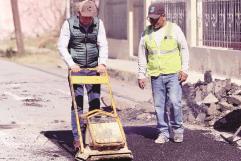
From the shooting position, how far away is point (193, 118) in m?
10.3

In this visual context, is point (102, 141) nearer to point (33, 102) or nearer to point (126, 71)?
point (33, 102)

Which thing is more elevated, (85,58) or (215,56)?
(85,58)

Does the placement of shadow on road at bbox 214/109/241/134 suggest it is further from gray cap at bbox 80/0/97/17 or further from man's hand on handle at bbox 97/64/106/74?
gray cap at bbox 80/0/97/17

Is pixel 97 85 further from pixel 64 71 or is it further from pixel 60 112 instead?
pixel 64 71

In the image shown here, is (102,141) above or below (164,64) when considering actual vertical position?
below

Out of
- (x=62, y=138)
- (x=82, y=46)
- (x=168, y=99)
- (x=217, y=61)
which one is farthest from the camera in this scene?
(x=217, y=61)

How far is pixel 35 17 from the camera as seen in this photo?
1288 inches

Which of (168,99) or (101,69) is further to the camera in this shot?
(168,99)

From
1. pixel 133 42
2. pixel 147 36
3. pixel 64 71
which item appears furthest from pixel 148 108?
pixel 133 42

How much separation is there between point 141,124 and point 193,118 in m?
0.91

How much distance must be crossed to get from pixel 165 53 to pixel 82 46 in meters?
1.19

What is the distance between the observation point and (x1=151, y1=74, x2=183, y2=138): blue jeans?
329 inches

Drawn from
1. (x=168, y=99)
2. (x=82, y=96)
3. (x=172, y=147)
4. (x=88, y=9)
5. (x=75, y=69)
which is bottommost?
(x=172, y=147)

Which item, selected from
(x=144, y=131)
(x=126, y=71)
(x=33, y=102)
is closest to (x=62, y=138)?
(x=144, y=131)
